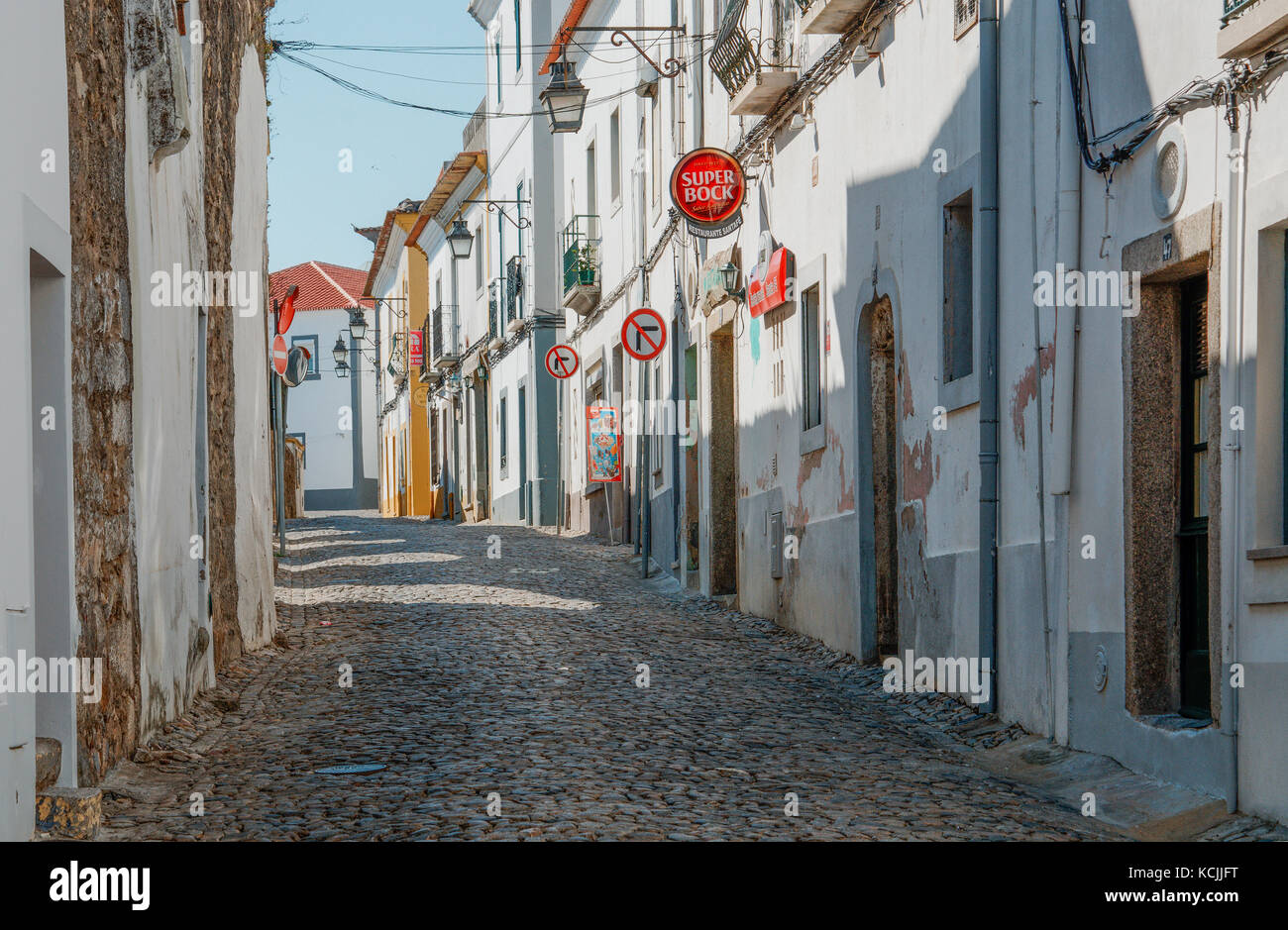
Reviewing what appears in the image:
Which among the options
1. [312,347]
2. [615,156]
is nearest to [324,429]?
[312,347]

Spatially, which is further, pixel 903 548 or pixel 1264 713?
pixel 903 548

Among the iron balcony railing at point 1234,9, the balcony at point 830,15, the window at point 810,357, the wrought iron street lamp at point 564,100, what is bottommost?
the window at point 810,357

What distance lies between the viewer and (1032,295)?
9.15 meters

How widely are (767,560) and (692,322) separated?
12.8 feet

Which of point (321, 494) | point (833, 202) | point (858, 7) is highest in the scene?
point (858, 7)

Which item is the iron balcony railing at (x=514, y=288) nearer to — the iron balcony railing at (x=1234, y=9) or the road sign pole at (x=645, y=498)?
the road sign pole at (x=645, y=498)

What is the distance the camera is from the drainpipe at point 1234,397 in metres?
6.82

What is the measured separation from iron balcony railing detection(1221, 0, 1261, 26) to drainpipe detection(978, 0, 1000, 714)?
2712 millimetres

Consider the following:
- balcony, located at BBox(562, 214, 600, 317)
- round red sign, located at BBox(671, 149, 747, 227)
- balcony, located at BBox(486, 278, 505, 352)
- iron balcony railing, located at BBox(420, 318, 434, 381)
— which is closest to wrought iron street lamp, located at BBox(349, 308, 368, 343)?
iron balcony railing, located at BBox(420, 318, 434, 381)

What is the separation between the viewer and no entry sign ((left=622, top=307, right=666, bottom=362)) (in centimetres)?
1867

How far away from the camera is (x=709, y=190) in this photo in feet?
52.7

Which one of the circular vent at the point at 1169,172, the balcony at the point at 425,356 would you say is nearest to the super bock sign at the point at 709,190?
the circular vent at the point at 1169,172
